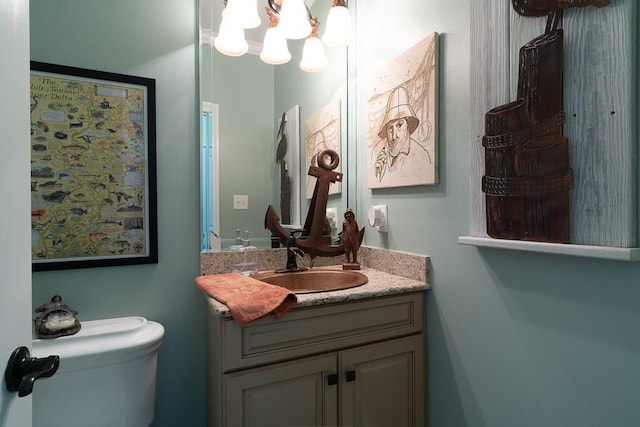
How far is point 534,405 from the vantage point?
93 centimetres

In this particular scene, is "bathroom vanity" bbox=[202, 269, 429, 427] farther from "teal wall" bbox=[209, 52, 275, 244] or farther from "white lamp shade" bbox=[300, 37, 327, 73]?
"white lamp shade" bbox=[300, 37, 327, 73]

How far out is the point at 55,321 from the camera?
3.53ft

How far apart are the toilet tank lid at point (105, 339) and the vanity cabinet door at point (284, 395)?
1.16 ft

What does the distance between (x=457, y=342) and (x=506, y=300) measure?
26cm

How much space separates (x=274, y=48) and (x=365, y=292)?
1181 mm

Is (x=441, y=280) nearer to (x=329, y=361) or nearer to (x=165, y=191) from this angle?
(x=329, y=361)

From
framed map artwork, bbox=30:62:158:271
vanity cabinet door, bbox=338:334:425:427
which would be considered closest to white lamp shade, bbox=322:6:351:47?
framed map artwork, bbox=30:62:158:271

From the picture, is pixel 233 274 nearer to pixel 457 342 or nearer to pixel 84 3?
pixel 457 342

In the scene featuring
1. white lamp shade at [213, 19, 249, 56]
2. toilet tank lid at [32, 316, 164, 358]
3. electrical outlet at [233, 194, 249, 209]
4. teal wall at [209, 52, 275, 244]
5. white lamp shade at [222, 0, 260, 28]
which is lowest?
toilet tank lid at [32, 316, 164, 358]

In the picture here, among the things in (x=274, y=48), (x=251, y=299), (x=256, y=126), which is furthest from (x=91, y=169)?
(x=274, y=48)

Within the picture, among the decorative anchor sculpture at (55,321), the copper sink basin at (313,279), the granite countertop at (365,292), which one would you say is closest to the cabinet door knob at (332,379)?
the granite countertop at (365,292)

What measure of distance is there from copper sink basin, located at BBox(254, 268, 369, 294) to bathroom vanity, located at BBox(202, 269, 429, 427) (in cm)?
19

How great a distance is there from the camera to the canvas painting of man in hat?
1.22 m

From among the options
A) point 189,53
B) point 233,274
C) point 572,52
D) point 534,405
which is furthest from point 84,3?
point 534,405
